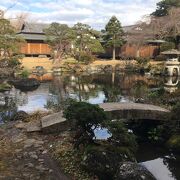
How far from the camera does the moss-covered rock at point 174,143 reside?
9.85 m

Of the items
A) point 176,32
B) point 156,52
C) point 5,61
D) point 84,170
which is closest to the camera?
point 84,170

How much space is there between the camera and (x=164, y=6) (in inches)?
2120

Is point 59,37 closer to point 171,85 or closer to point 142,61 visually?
point 142,61

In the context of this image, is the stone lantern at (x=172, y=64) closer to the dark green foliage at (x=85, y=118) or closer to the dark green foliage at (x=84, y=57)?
the dark green foliage at (x=84, y=57)

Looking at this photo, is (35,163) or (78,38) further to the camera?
(78,38)

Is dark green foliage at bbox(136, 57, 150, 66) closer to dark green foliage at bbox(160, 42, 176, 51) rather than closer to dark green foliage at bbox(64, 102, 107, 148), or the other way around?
dark green foliage at bbox(160, 42, 176, 51)

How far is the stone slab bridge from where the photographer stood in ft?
33.5

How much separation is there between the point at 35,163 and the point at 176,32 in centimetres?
3821

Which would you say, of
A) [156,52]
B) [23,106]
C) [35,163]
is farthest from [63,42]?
[35,163]

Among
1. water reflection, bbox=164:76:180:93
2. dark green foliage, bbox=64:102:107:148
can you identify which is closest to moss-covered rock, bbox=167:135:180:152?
dark green foliage, bbox=64:102:107:148

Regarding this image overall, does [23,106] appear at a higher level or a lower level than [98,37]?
lower

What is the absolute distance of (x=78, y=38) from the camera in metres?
44.9

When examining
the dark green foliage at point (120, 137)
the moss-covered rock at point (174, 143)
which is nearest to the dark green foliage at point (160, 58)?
the moss-covered rock at point (174, 143)

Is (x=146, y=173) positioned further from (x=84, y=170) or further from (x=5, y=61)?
(x=5, y=61)
